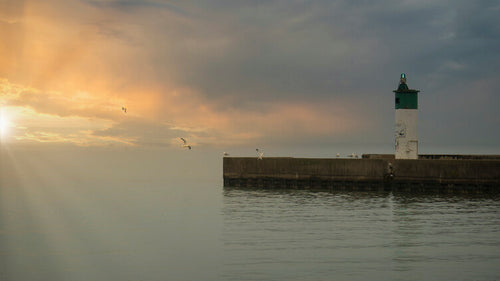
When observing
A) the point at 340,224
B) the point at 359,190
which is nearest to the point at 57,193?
the point at 359,190

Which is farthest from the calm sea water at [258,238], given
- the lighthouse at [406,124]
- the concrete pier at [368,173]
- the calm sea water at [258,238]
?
the lighthouse at [406,124]

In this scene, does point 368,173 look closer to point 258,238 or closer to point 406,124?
point 406,124

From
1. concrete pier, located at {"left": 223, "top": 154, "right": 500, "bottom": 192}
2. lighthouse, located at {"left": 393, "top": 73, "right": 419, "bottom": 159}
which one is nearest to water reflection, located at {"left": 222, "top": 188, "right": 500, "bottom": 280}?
concrete pier, located at {"left": 223, "top": 154, "right": 500, "bottom": 192}

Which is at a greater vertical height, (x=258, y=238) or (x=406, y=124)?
(x=406, y=124)

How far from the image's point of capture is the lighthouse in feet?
121

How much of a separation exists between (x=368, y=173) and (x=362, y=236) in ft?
48.3

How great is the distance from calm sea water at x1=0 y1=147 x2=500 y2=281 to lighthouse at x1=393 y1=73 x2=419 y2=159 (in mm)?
4158

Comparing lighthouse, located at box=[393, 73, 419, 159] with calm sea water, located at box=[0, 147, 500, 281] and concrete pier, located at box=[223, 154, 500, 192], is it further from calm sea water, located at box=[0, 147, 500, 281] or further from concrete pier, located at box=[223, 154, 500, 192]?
calm sea water, located at box=[0, 147, 500, 281]

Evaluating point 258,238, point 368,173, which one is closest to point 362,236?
point 258,238

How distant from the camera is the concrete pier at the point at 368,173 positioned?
1281 inches

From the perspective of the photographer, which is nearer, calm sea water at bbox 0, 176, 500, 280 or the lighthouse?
calm sea water at bbox 0, 176, 500, 280

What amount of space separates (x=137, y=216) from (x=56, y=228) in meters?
4.52

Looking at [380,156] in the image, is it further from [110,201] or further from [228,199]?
[110,201]

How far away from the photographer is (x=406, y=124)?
121 feet
